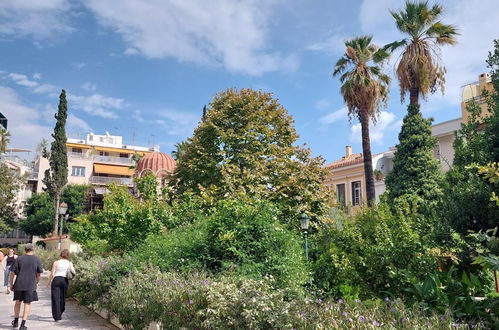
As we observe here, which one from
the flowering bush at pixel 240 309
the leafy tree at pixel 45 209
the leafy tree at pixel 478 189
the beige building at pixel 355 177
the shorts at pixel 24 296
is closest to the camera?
the flowering bush at pixel 240 309

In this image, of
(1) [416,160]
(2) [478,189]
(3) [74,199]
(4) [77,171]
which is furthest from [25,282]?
(4) [77,171]

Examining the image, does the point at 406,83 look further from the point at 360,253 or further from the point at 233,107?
the point at 360,253

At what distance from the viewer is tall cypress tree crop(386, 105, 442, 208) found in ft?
71.8

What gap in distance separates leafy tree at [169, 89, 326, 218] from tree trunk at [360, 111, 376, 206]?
4693mm

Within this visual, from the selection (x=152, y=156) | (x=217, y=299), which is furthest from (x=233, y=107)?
(x=152, y=156)

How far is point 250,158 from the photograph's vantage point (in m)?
17.3

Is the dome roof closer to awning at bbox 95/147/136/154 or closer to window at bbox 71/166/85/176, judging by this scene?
window at bbox 71/166/85/176

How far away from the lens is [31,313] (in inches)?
422

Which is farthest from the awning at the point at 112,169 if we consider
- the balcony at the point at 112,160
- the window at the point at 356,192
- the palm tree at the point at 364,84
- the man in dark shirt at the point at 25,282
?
the man in dark shirt at the point at 25,282

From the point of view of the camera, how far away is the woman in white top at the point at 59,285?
970 cm

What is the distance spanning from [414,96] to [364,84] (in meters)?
2.60

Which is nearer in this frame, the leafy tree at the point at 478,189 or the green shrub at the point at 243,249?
the leafy tree at the point at 478,189

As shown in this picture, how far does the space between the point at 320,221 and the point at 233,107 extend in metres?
6.18

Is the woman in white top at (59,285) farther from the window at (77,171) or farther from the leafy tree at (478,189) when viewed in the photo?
the window at (77,171)
